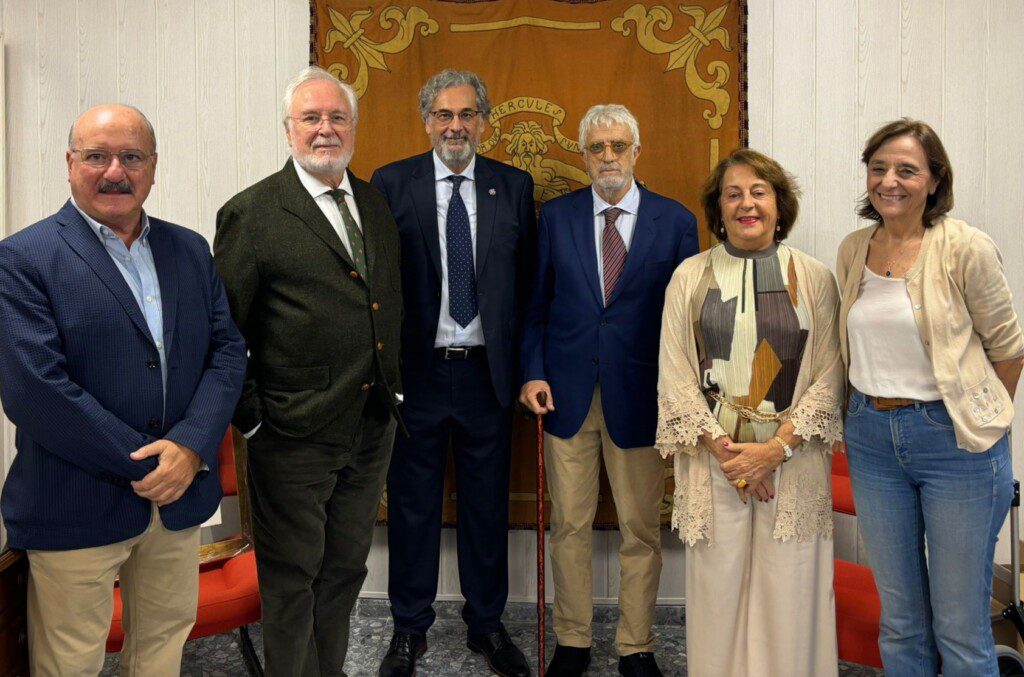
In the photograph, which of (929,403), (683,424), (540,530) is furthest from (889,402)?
(540,530)

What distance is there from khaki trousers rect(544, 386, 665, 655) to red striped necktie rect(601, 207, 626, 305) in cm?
37

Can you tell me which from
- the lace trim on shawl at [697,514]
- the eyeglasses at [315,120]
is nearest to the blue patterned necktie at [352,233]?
the eyeglasses at [315,120]

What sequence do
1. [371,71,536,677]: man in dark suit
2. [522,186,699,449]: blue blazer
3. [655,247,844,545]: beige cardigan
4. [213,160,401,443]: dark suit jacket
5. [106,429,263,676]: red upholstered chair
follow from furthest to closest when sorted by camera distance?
[371,71,536,677]: man in dark suit, [522,186,699,449]: blue blazer, [106,429,263,676]: red upholstered chair, [655,247,844,545]: beige cardigan, [213,160,401,443]: dark suit jacket

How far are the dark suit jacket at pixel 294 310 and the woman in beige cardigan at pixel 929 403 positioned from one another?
55.7 inches

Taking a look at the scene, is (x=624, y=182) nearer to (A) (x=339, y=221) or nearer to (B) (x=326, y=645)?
(A) (x=339, y=221)

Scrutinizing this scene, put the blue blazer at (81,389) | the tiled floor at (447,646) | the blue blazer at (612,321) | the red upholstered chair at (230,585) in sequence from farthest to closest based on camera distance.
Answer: the tiled floor at (447,646), the blue blazer at (612,321), the red upholstered chair at (230,585), the blue blazer at (81,389)

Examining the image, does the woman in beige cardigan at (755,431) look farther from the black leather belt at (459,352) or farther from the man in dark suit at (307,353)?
the man in dark suit at (307,353)

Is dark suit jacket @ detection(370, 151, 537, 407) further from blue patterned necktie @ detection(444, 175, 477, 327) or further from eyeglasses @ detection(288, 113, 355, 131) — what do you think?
eyeglasses @ detection(288, 113, 355, 131)

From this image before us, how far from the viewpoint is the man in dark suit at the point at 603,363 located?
2.83m

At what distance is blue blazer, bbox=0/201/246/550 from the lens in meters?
1.87

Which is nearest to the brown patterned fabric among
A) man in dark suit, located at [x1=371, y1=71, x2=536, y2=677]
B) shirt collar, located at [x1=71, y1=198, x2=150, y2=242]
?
man in dark suit, located at [x1=371, y1=71, x2=536, y2=677]

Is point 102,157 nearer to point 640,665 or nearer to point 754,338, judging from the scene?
point 754,338

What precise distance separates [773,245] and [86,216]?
1.89m

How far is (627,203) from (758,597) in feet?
4.36
